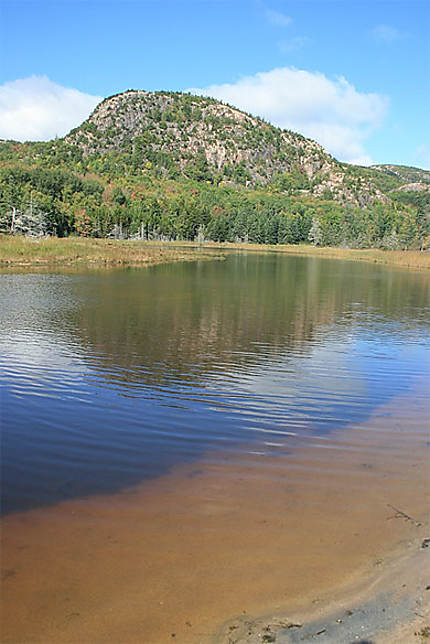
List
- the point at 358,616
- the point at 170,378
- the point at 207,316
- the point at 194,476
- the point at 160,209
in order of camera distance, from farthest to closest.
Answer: the point at 160,209, the point at 207,316, the point at 170,378, the point at 194,476, the point at 358,616

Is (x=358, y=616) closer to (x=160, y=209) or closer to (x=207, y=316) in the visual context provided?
(x=207, y=316)

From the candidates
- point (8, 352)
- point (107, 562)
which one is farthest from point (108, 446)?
point (8, 352)

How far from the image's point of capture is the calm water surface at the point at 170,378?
708 centimetres

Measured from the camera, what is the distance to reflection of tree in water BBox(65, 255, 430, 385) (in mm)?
12664

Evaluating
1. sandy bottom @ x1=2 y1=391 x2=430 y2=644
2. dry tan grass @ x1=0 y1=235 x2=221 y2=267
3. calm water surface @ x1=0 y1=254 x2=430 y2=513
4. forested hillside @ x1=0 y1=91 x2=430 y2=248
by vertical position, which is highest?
forested hillside @ x1=0 y1=91 x2=430 y2=248

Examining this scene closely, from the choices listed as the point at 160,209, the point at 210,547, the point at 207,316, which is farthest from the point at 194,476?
the point at 160,209

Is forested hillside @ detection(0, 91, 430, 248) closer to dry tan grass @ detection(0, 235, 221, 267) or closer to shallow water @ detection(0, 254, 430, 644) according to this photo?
dry tan grass @ detection(0, 235, 221, 267)

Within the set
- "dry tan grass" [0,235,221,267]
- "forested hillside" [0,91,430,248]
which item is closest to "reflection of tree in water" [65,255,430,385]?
"dry tan grass" [0,235,221,267]

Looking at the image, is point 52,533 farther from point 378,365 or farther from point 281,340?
point 281,340

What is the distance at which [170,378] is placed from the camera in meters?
11.0

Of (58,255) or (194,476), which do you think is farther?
(58,255)

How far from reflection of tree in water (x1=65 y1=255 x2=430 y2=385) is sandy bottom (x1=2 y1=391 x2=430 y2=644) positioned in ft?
15.7

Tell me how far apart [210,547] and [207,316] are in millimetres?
14570

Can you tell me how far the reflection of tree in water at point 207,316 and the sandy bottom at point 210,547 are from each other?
479cm
